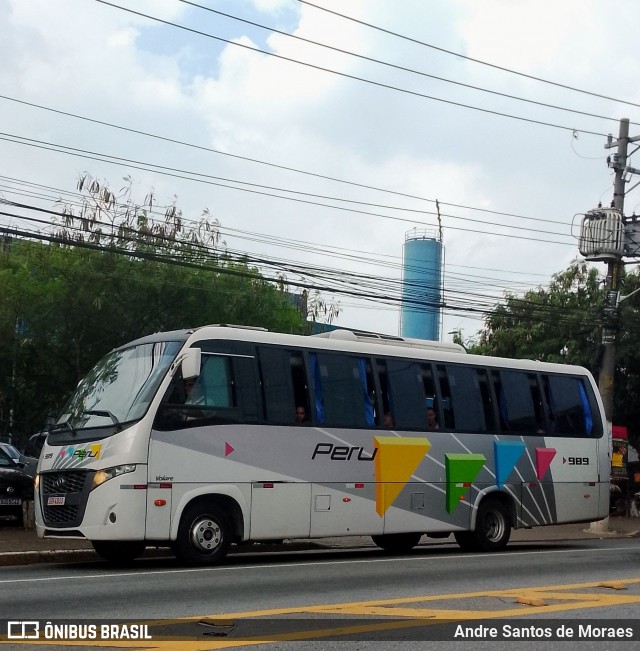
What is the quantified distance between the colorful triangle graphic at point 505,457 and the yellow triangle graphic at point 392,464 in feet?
5.88

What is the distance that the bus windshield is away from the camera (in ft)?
47.9

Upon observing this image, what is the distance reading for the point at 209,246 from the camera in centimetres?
3158

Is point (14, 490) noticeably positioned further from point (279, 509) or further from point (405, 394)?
point (405, 394)

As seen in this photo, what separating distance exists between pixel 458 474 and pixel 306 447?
3.21m

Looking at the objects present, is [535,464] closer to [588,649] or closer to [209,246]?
[588,649]

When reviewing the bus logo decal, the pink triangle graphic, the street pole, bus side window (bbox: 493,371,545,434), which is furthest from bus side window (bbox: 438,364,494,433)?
the street pole

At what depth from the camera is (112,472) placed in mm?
14109

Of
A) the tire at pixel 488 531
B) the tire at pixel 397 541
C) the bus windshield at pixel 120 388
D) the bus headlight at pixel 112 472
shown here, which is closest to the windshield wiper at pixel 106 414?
the bus windshield at pixel 120 388

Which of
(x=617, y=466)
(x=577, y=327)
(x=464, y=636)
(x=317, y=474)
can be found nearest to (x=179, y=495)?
(x=317, y=474)

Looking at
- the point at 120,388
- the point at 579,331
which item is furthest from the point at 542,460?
the point at 579,331

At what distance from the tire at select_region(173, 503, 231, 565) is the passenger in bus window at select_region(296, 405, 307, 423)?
1843mm

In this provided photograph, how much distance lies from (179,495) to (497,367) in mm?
6961

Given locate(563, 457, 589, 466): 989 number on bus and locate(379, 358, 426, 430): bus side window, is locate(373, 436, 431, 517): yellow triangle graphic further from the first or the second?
locate(563, 457, 589, 466): 989 number on bus

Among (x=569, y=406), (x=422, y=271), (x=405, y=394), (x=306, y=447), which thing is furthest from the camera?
(x=422, y=271)
